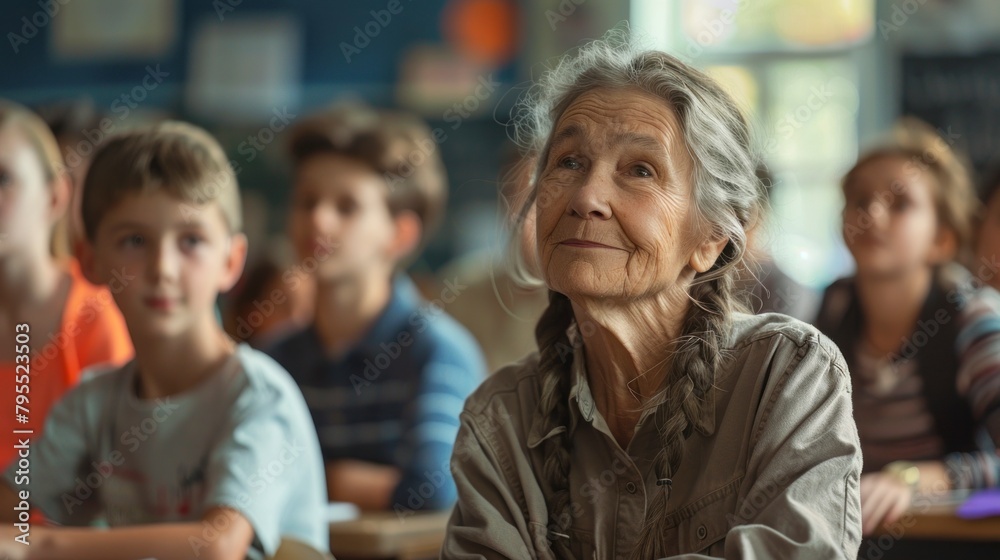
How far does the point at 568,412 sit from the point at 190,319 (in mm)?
833

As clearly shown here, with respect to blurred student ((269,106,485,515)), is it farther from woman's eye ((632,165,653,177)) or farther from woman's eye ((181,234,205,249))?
woman's eye ((632,165,653,177))

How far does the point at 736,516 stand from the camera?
1.43 metres

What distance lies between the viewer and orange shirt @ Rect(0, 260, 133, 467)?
2.32 metres

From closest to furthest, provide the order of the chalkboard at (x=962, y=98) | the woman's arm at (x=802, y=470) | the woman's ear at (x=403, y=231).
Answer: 1. the woman's arm at (x=802, y=470)
2. the woman's ear at (x=403, y=231)
3. the chalkboard at (x=962, y=98)

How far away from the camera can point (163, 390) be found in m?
2.07

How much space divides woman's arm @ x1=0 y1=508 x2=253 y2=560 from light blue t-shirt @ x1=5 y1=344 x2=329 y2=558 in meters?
0.05

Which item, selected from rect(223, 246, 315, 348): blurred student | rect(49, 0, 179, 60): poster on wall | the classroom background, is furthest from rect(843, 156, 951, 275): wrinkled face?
rect(49, 0, 179, 60): poster on wall

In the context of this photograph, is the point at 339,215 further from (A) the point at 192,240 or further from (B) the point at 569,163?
(B) the point at 569,163

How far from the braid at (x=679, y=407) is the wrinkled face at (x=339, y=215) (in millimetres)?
1942

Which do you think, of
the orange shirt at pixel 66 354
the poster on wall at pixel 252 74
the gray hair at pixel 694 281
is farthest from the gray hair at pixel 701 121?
the poster on wall at pixel 252 74

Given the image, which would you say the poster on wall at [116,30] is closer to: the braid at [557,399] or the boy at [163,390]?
the boy at [163,390]

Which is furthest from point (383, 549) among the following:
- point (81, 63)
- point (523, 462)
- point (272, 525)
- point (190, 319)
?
point (81, 63)

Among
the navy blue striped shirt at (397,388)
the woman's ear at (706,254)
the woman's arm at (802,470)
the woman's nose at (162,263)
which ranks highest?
the woman's ear at (706,254)

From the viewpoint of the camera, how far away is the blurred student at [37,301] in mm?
2336
